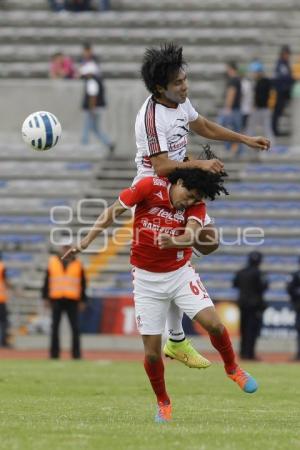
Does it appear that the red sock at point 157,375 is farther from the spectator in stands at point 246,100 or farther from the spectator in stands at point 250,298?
the spectator in stands at point 246,100

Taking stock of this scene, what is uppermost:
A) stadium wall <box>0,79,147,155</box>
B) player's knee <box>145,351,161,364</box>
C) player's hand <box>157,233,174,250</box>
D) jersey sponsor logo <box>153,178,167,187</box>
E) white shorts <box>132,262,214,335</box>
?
jersey sponsor logo <box>153,178,167,187</box>

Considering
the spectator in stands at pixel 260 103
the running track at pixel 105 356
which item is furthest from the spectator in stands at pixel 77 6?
the running track at pixel 105 356

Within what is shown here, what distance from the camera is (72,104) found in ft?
96.1

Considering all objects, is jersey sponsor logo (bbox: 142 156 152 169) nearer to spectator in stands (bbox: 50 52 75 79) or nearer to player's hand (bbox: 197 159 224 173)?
player's hand (bbox: 197 159 224 173)

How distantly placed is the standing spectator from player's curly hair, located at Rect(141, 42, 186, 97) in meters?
17.8

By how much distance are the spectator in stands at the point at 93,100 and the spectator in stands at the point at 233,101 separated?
265 centimetres

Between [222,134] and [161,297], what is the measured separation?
1.56 meters

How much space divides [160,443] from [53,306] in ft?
44.7

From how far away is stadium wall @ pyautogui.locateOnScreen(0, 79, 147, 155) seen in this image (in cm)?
2905

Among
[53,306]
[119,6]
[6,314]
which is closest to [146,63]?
[53,306]

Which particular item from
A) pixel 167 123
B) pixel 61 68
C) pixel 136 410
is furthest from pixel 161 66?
pixel 61 68

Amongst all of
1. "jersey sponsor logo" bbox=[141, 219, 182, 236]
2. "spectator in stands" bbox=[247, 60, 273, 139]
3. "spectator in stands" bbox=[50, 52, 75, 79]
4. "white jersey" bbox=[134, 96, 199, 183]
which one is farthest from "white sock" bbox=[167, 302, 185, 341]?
"spectator in stands" bbox=[50, 52, 75, 79]

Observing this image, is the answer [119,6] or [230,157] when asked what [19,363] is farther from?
[119,6]

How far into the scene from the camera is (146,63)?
10.3m
